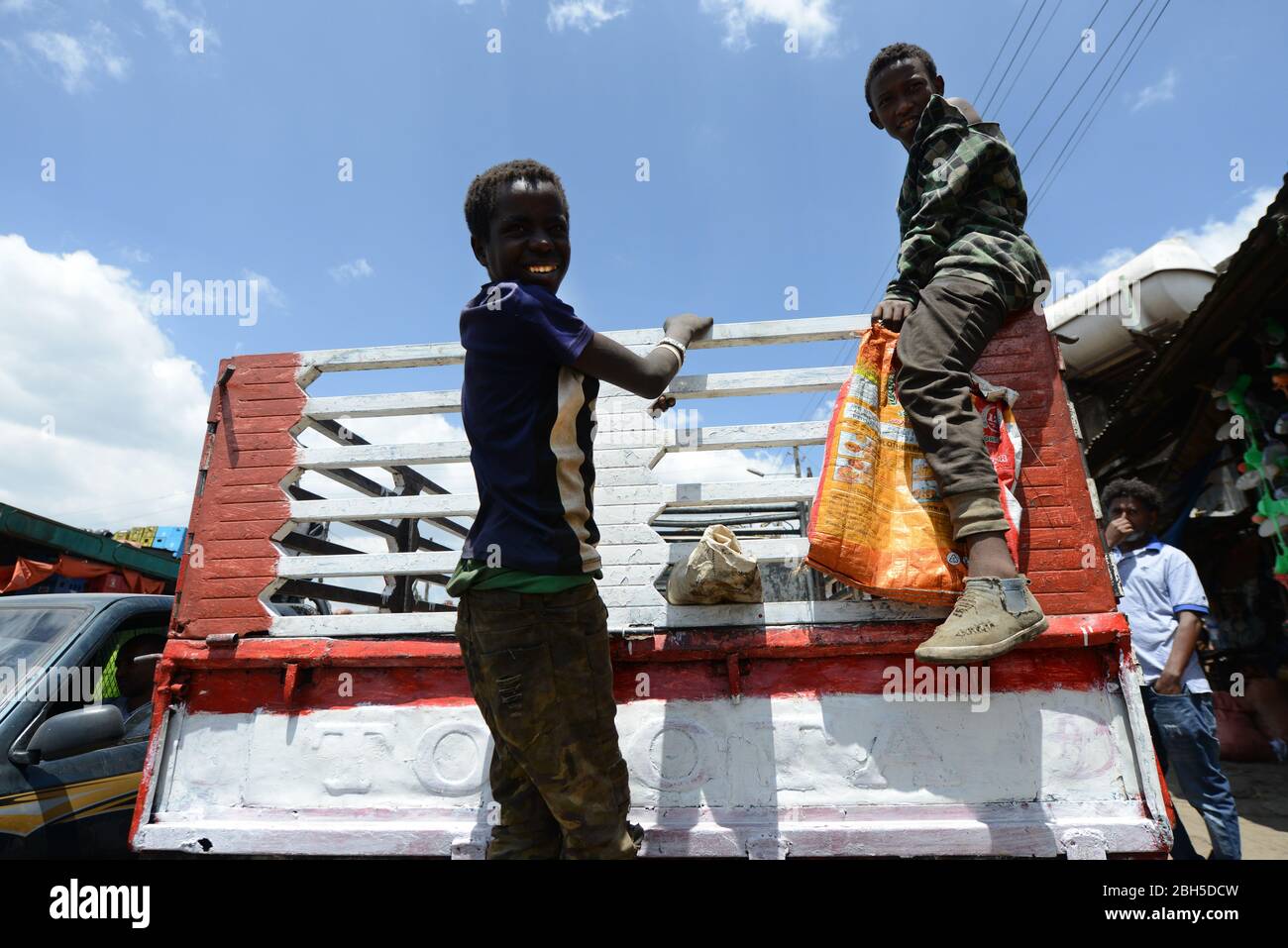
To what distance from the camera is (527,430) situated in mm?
1729

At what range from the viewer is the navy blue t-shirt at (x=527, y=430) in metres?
1.67

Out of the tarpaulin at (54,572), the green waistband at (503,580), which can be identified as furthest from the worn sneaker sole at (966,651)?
the tarpaulin at (54,572)

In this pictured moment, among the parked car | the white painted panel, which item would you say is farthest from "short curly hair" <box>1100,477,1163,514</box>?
the parked car

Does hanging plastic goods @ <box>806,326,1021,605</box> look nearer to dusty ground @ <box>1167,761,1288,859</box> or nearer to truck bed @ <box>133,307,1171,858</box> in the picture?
truck bed @ <box>133,307,1171,858</box>

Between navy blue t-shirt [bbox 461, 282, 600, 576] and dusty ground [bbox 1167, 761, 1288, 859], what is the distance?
448cm

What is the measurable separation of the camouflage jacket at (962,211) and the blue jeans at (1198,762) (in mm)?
2485

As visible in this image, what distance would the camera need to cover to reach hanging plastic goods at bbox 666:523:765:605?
2031mm

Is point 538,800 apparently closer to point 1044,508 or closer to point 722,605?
point 722,605

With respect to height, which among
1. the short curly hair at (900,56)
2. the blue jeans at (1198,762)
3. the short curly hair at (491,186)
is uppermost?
the short curly hair at (900,56)

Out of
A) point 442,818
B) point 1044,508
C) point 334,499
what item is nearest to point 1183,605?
point 1044,508

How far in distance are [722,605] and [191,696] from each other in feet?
5.66

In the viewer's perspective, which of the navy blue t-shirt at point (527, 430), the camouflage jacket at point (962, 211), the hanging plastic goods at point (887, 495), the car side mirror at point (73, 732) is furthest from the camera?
the car side mirror at point (73, 732)

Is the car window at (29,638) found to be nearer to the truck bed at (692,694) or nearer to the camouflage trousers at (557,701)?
the truck bed at (692,694)
